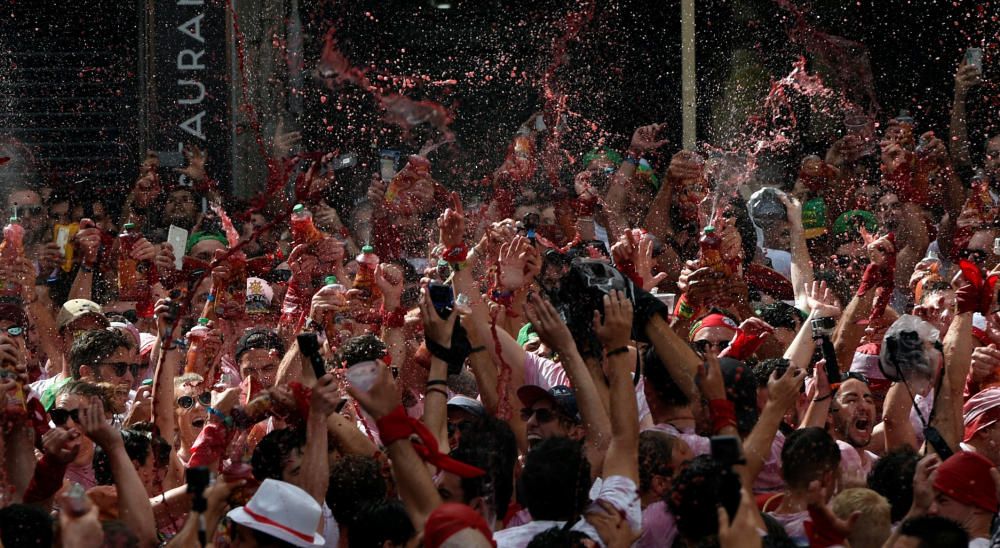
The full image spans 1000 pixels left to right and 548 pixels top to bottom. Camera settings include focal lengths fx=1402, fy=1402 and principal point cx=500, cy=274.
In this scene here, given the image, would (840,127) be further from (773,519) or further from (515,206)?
(773,519)

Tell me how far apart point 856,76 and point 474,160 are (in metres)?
3.17

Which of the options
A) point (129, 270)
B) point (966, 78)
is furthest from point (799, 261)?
point (129, 270)

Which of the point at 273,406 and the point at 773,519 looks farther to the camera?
the point at 273,406

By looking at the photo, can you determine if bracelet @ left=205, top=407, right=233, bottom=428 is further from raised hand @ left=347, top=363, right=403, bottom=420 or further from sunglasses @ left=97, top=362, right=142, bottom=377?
raised hand @ left=347, top=363, right=403, bottom=420

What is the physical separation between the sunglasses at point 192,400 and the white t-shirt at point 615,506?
7.21ft

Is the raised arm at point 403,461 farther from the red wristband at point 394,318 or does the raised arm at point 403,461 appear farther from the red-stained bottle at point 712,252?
the red-stained bottle at point 712,252

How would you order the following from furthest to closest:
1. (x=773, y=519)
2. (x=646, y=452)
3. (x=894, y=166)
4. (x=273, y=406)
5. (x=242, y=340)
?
(x=894, y=166) → (x=242, y=340) → (x=273, y=406) → (x=646, y=452) → (x=773, y=519)

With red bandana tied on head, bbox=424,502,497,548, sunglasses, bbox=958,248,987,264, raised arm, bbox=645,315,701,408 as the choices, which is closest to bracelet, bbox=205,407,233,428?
raised arm, bbox=645,315,701,408

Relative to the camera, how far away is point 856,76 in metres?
10.5

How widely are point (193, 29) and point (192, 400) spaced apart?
20.5ft

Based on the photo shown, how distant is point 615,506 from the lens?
3.31 m

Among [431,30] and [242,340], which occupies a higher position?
[431,30]

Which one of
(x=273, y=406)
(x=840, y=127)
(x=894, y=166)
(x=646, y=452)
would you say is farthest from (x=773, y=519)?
(x=840, y=127)

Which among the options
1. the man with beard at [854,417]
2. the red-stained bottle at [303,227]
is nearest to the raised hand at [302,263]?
the red-stained bottle at [303,227]
